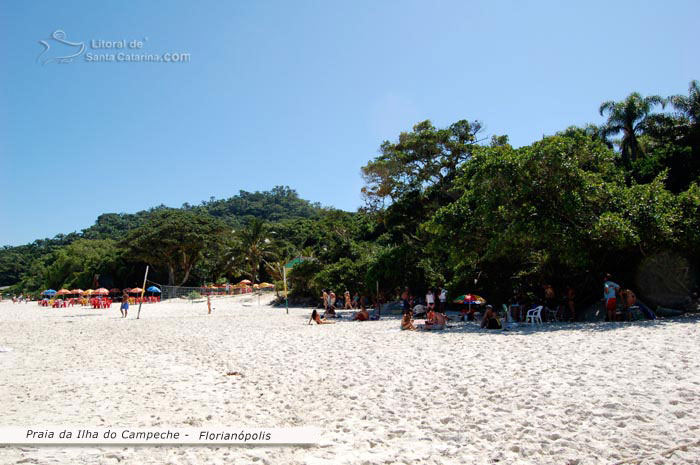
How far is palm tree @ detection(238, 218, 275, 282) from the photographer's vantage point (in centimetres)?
5044

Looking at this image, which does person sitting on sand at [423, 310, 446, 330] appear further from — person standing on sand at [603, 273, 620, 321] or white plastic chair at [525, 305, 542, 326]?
person standing on sand at [603, 273, 620, 321]

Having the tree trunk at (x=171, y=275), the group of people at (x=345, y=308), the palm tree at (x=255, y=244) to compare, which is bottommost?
the group of people at (x=345, y=308)

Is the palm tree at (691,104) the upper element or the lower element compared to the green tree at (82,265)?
upper

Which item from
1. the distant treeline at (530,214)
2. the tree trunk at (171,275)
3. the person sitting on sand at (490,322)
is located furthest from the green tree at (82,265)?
the person sitting on sand at (490,322)

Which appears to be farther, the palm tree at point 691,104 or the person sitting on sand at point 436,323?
the palm tree at point 691,104

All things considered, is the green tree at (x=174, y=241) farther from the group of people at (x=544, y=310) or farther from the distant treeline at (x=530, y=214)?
the group of people at (x=544, y=310)

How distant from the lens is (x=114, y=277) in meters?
58.1

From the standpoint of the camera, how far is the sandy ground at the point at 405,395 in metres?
4.73

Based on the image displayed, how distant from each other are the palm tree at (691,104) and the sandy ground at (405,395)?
18955 mm

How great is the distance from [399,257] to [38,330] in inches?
684

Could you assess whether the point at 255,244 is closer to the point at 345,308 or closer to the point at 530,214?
the point at 345,308

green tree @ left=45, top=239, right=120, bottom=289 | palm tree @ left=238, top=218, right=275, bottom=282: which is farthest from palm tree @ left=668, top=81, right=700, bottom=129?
green tree @ left=45, top=239, right=120, bottom=289
